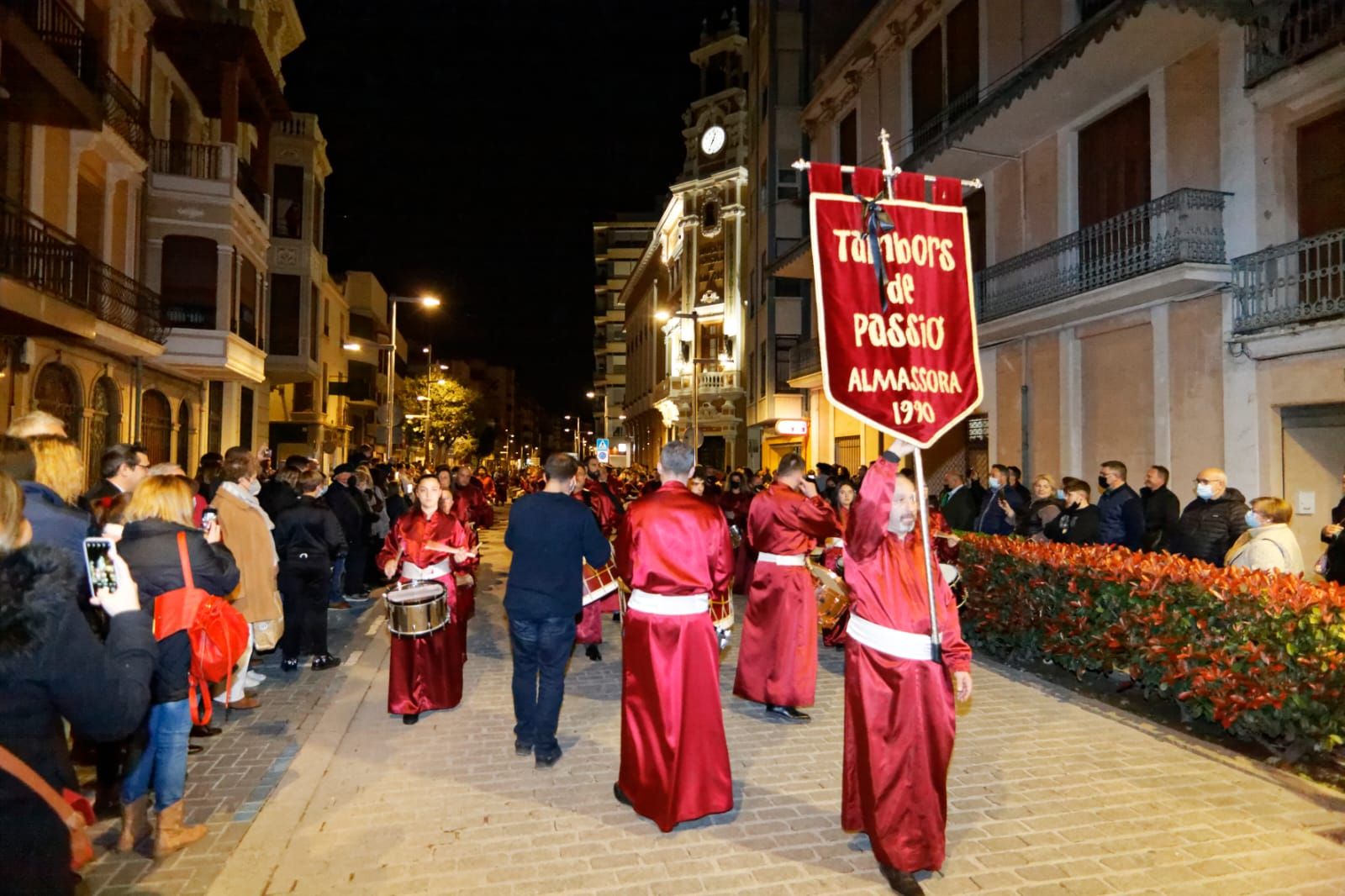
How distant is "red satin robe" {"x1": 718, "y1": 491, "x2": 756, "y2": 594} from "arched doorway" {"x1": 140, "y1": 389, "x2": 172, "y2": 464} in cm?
1210

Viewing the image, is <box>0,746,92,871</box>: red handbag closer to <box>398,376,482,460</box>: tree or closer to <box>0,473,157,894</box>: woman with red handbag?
<box>0,473,157,894</box>: woman with red handbag

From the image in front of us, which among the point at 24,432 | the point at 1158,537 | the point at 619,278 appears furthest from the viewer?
the point at 619,278

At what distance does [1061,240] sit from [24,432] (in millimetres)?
14276

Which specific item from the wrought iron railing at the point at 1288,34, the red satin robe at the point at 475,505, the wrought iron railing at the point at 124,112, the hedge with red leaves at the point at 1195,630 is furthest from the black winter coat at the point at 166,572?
the wrought iron railing at the point at 124,112

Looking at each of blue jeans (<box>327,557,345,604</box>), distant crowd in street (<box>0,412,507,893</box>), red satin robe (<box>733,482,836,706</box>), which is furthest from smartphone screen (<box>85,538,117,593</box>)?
blue jeans (<box>327,557,345,604</box>)

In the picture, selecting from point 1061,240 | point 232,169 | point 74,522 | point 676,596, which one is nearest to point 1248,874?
point 676,596

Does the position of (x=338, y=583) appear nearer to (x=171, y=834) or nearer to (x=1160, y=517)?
(x=171, y=834)

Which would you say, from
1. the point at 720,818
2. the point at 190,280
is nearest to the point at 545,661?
the point at 720,818

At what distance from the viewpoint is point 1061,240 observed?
45.8 feet

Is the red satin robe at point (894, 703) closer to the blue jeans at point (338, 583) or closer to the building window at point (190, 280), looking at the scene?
the blue jeans at point (338, 583)

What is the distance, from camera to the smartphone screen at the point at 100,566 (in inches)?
97.3

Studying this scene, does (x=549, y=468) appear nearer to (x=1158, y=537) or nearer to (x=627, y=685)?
(x=627, y=685)

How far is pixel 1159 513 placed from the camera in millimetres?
9594

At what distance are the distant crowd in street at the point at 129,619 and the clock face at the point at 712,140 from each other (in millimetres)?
31210
